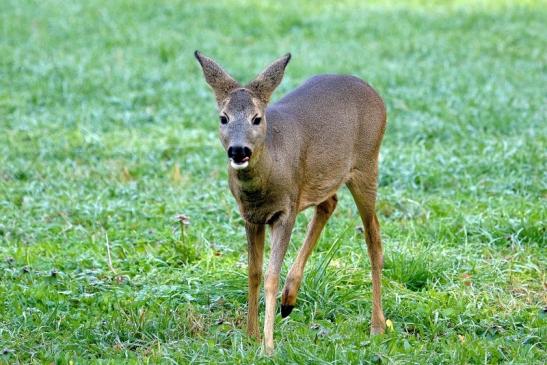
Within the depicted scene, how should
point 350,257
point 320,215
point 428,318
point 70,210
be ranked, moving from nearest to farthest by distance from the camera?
point 428,318 → point 320,215 → point 350,257 → point 70,210

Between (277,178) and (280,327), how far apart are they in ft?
2.92

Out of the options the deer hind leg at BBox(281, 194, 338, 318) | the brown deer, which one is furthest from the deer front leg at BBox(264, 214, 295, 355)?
the deer hind leg at BBox(281, 194, 338, 318)

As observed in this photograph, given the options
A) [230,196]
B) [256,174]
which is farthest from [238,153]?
[230,196]

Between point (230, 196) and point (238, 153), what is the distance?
11.1 feet

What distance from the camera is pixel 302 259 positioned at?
609 cm

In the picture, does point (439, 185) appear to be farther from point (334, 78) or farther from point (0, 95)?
point (0, 95)

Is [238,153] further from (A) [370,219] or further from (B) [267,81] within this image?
(A) [370,219]

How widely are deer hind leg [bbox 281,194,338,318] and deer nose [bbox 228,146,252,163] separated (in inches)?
45.0

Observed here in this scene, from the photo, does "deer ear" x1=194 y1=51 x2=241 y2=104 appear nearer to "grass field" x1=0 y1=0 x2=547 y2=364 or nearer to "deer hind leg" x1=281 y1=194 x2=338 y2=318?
"deer hind leg" x1=281 y1=194 x2=338 y2=318

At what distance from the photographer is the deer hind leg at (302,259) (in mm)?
5945

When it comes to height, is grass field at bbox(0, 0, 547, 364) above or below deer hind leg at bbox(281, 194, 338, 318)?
below

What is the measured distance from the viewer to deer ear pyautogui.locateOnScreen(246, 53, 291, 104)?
5.40 metres

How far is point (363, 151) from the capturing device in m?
6.22

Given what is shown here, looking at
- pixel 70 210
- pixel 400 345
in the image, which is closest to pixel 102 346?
pixel 400 345
